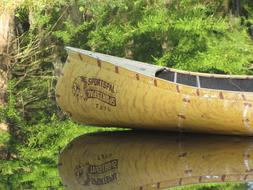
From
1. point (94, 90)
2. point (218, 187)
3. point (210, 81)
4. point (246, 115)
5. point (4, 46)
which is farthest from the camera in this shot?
point (4, 46)

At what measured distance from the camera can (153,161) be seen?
5871 mm

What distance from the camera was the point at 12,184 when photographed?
5441 mm

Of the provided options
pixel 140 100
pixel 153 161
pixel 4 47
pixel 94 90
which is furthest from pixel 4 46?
pixel 153 161

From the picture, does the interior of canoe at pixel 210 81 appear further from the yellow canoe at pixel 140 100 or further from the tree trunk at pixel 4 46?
the tree trunk at pixel 4 46

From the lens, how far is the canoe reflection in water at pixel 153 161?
5.19 metres

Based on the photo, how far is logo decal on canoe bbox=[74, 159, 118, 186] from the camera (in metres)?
5.26

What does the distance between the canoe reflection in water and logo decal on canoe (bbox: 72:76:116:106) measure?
529 millimetres

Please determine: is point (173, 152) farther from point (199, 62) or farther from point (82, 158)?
point (199, 62)

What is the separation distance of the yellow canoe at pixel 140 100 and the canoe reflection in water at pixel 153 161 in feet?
0.64

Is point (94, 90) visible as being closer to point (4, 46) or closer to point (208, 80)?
point (208, 80)

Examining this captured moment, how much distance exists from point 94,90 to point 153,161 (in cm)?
224

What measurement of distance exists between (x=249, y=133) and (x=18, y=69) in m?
5.22

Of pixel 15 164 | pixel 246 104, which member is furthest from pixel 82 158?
pixel 246 104

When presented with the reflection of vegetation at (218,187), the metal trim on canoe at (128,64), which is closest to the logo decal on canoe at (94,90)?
the metal trim on canoe at (128,64)
